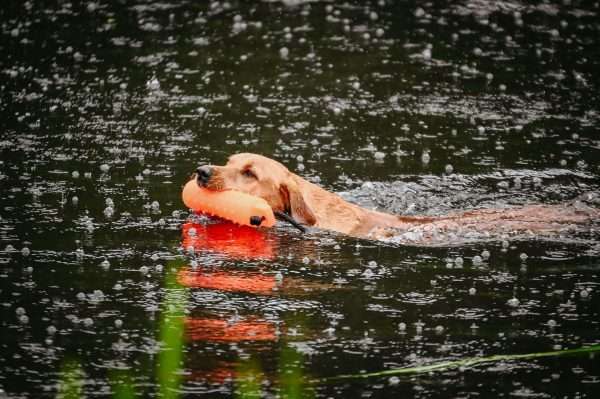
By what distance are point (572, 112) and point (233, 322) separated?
6.63 m

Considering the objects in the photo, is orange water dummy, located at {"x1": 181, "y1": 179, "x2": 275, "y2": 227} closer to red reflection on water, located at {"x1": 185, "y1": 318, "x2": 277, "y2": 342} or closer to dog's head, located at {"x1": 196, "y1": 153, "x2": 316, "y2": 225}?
dog's head, located at {"x1": 196, "y1": 153, "x2": 316, "y2": 225}

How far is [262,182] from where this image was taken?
8.03 metres

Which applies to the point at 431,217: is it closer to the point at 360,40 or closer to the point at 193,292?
the point at 193,292

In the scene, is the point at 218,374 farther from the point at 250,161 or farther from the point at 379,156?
the point at 379,156

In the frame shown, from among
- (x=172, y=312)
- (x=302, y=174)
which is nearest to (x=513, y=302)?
(x=172, y=312)

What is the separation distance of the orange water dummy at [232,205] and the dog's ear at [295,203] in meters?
0.17

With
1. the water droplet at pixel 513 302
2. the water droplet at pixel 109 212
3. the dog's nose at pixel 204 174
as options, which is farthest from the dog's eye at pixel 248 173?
the water droplet at pixel 513 302

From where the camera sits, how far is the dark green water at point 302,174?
19.4 feet

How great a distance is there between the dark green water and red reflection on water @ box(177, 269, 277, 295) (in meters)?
0.03

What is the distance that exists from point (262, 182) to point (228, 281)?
1198 mm

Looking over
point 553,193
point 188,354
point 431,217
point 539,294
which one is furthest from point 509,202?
point 188,354

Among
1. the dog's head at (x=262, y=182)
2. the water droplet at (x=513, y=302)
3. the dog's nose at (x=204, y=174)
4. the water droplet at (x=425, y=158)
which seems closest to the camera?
the water droplet at (x=513, y=302)

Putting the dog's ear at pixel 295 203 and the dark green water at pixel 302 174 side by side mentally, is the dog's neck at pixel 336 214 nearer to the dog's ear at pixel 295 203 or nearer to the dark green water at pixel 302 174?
the dog's ear at pixel 295 203

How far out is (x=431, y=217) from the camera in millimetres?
8523
